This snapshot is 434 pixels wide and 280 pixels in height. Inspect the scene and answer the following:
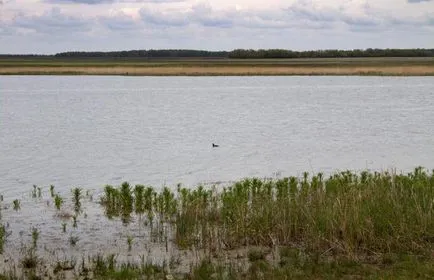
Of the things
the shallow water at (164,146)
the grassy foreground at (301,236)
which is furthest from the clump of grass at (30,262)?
the shallow water at (164,146)

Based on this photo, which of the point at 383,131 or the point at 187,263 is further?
the point at 383,131

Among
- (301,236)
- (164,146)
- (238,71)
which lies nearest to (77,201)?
(301,236)

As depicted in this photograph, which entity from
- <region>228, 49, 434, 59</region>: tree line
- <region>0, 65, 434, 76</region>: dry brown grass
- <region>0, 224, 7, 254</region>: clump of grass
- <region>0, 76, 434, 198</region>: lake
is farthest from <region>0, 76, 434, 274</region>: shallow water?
<region>228, 49, 434, 59</region>: tree line

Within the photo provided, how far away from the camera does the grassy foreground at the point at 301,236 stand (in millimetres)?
9484

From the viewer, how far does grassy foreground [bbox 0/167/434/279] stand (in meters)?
9.48

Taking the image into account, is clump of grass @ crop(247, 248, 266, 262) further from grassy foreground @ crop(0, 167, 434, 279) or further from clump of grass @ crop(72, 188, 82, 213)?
clump of grass @ crop(72, 188, 82, 213)

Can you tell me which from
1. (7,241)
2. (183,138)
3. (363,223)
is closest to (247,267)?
(363,223)

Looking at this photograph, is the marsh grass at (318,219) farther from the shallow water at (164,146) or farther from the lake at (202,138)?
the lake at (202,138)

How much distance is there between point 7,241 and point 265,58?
147 metres

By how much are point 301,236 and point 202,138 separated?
1940cm

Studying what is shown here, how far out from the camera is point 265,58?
156625 millimetres

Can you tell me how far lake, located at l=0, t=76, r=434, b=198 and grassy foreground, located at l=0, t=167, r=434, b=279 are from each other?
6025 mm

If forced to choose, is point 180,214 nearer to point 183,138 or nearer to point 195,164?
point 195,164

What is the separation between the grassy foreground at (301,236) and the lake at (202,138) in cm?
602
